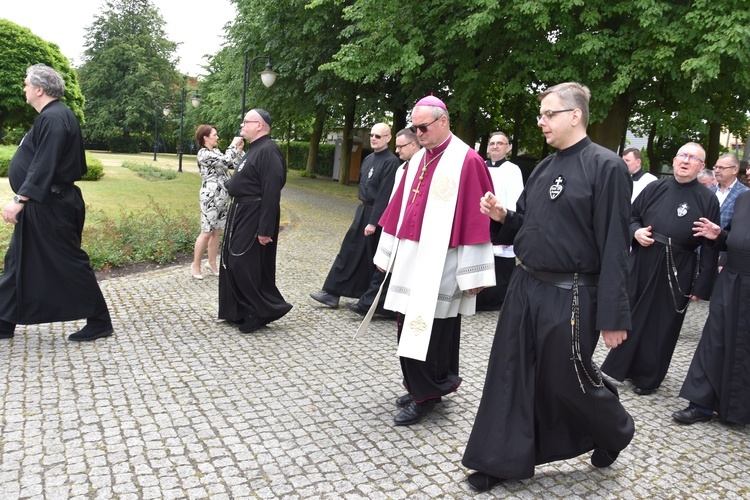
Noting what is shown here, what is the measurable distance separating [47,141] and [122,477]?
3053 mm

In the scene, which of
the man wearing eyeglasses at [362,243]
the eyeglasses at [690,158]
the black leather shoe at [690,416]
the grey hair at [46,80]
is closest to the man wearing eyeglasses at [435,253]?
the black leather shoe at [690,416]

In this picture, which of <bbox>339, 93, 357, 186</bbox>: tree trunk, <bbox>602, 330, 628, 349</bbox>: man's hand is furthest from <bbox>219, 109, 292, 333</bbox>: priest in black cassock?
<bbox>339, 93, 357, 186</bbox>: tree trunk

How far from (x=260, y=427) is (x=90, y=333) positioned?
2.42 metres

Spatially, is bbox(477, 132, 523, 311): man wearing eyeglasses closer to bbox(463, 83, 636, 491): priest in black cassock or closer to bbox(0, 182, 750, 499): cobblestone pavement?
bbox(0, 182, 750, 499): cobblestone pavement

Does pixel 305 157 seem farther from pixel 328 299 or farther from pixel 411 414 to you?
pixel 411 414

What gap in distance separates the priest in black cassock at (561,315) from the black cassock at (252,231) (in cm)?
326

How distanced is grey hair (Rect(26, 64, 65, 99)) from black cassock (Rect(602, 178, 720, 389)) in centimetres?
505

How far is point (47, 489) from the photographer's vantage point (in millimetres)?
3367

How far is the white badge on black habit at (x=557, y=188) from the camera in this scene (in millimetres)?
3432

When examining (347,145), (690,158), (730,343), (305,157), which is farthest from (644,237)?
(305,157)

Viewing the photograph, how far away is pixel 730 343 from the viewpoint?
4785mm

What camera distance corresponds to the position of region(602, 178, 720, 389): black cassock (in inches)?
214

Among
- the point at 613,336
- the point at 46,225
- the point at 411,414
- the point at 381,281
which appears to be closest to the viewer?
the point at 613,336

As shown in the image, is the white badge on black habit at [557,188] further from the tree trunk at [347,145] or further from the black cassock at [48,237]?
the tree trunk at [347,145]
